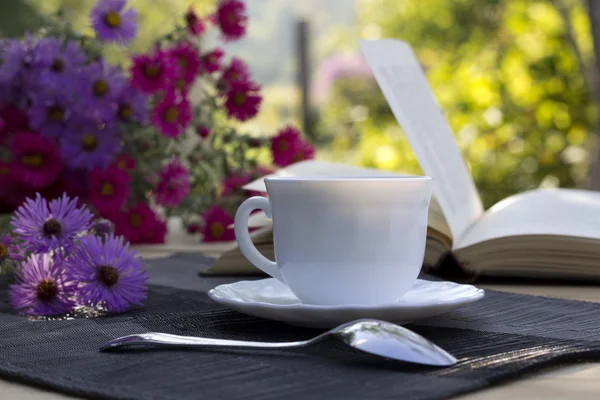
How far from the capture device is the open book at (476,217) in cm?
114

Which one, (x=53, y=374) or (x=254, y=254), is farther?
(x=254, y=254)

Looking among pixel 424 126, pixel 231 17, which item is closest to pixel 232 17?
pixel 231 17

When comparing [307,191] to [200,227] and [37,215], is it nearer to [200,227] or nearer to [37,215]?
[37,215]

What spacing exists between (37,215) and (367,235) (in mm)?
379

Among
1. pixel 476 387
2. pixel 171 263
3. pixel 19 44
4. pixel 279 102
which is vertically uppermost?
pixel 279 102

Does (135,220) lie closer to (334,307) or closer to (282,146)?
(282,146)


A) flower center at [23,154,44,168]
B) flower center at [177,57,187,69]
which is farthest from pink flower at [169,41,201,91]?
flower center at [23,154,44,168]

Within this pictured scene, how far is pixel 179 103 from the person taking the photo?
1.56 metres

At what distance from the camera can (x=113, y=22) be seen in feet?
5.09

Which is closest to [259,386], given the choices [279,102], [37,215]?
[37,215]

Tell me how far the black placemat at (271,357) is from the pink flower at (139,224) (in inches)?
24.8

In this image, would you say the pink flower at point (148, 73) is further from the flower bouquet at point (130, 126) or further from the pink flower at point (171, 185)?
the pink flower at point (171, 185)

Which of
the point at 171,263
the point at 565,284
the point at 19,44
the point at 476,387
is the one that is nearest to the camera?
the point at 476,387

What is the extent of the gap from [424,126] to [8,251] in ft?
2.08
